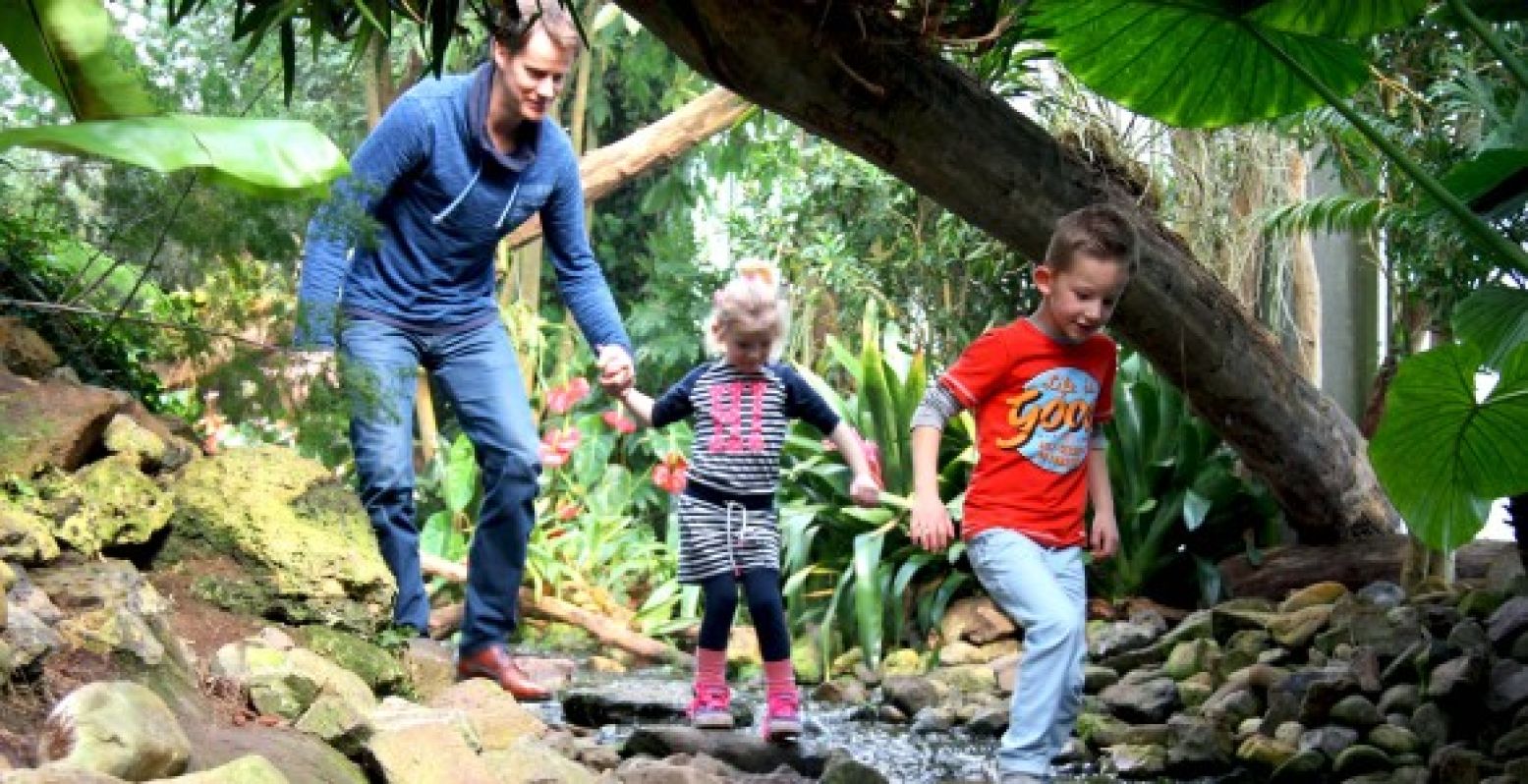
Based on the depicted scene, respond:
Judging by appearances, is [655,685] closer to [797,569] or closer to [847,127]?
[797,569]

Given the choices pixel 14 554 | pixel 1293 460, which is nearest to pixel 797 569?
pixel 1293 460

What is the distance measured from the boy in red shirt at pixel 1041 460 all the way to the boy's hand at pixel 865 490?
0.48 metres

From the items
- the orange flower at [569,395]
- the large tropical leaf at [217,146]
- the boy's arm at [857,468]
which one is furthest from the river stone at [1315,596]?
the large tropical leaf at [217,146]

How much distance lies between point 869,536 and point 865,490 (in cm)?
222

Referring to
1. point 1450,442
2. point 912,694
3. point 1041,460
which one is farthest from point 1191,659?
point 1450,442

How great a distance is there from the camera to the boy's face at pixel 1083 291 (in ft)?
13.0

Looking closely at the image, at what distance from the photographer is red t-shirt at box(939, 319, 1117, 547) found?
404 centimetres

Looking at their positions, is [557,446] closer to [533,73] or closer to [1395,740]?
[533,73]

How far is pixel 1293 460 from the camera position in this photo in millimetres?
5895

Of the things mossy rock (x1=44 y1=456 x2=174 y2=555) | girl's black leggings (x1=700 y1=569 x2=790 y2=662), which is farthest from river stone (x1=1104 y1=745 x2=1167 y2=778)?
mossy rock (x1=44 y1=456 x2=174 y2=555)

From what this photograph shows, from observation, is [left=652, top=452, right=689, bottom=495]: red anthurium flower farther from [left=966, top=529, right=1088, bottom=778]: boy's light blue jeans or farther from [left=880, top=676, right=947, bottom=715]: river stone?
[left=966, top=529, right=1088, bottom=778]: boy's light blue jeans

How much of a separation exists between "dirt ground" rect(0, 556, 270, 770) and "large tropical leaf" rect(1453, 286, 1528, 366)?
2646 mm

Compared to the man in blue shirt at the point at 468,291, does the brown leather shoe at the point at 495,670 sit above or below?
below

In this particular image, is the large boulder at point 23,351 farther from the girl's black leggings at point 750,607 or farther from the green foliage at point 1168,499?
the green foliage at point 1168,499
